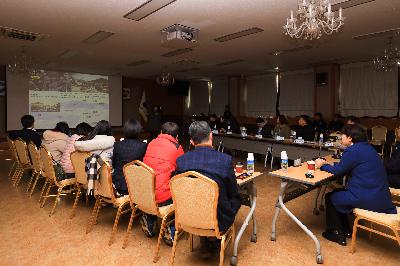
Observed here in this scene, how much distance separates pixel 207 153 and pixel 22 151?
384 centimetres

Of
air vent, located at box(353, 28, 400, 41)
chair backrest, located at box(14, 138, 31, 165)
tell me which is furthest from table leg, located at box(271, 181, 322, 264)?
air vent, located at box(353, 28, 400, 41)

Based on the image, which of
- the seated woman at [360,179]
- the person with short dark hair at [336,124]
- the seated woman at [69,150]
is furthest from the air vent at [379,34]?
the seated woman at [69,150]

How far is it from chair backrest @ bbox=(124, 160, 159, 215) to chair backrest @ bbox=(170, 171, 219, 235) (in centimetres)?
30

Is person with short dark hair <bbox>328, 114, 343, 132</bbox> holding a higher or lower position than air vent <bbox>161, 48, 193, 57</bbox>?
lower

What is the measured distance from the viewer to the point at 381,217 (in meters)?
2.44

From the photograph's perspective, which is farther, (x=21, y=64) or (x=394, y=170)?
(x=21, y=64)

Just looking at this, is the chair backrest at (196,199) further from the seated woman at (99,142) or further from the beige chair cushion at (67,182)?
the beige chair cushion at (67,182)

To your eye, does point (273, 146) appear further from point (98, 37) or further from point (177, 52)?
point (98, 37)

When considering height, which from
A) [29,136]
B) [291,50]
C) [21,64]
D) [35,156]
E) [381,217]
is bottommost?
[381,217]

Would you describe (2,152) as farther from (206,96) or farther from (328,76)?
(328,76)

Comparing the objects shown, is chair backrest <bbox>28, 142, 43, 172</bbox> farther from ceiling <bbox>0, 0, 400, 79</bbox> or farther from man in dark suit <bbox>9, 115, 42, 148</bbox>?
ceiling <bbox>0, 0, 400, 79</bbox>

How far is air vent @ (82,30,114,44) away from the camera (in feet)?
17.9

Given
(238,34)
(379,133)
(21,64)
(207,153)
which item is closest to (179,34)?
(238,34)

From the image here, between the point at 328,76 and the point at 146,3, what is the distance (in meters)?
6.94
